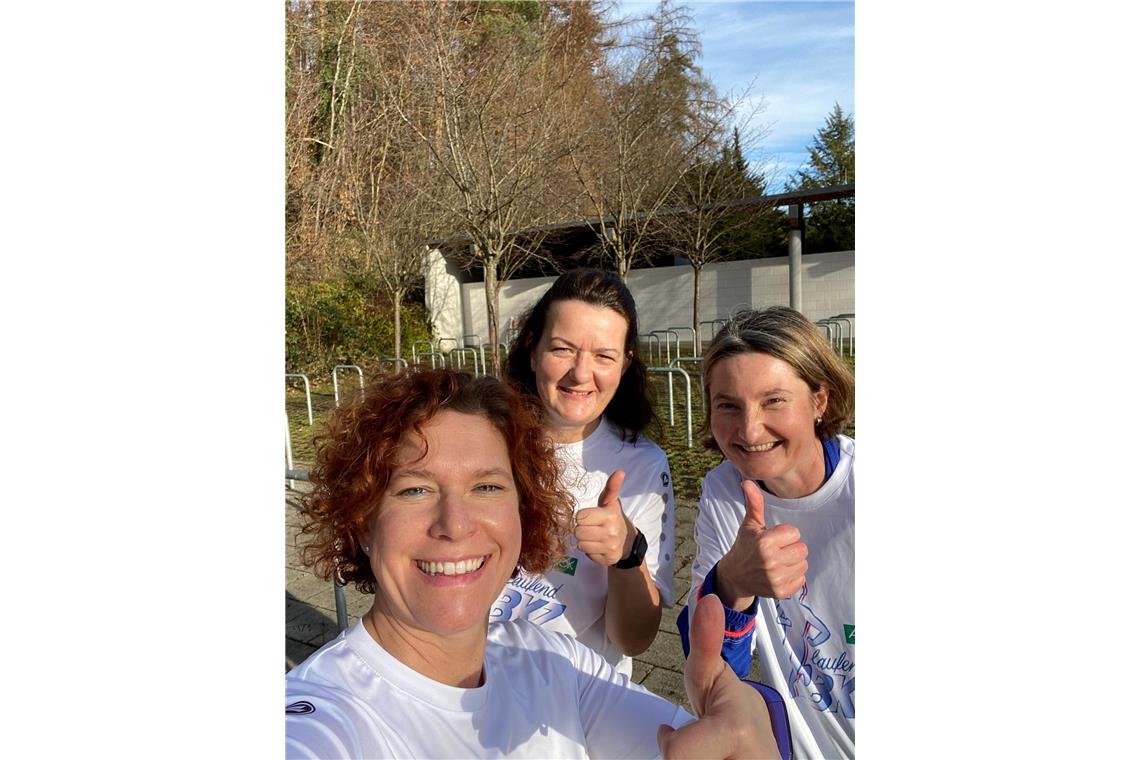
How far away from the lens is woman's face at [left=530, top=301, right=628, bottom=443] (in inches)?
35.0

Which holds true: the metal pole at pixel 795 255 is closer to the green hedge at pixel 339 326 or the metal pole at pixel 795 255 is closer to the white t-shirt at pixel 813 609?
the white t-shirt at pixel 813 609

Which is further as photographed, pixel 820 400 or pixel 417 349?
pixel 417 349

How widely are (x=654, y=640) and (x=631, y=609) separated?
18.2 inches

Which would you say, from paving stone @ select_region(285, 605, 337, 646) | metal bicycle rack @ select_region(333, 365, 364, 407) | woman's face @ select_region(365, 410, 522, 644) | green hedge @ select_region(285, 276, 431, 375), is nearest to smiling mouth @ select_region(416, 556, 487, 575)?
woman's face @ select_region(365, 410, 522, 644)

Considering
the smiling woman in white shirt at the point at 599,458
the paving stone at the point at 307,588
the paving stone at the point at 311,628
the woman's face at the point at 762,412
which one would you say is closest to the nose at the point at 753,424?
the woman's face at the point at 762,412

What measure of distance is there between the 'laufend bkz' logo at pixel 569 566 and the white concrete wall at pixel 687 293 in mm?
417

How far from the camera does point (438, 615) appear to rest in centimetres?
65

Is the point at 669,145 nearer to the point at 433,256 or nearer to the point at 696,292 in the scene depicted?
the point at 696,292

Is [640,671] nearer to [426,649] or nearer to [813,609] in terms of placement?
[813,609]

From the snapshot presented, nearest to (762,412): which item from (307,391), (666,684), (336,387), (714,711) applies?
(714,711)

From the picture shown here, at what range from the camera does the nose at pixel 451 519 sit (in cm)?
64

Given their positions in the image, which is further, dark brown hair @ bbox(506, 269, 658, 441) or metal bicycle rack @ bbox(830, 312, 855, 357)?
dark brown hair @ bbox(506, 269, 658, 441)

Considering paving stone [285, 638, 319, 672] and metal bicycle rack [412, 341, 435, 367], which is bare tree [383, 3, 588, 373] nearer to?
metal bicycle rack [412, 341, 435, 367]
